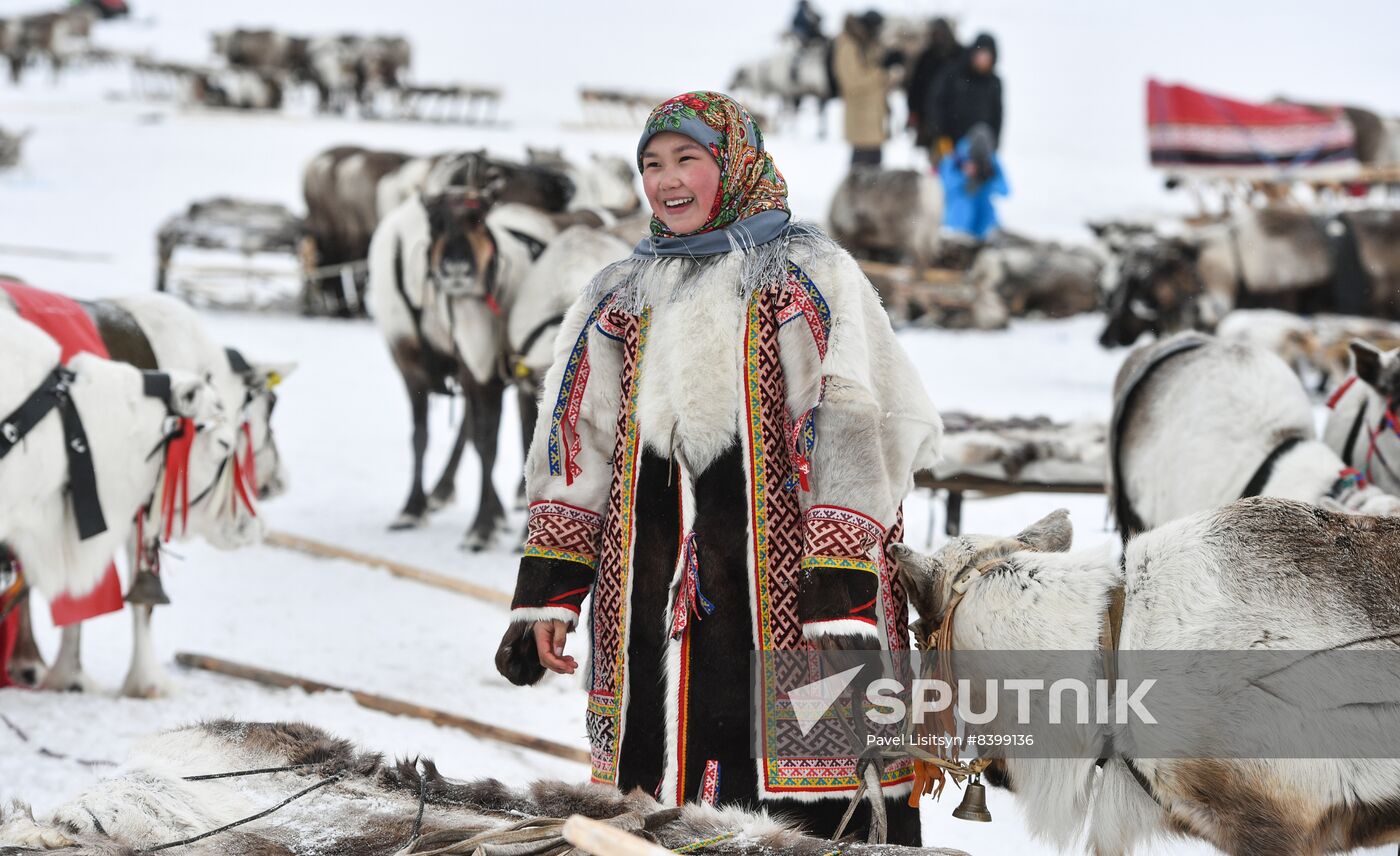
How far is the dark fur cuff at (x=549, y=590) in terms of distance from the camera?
2.32 metres

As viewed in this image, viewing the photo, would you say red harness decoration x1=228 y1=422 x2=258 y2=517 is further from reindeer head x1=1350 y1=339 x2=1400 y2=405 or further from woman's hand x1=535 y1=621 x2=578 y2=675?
reindeer head x1=1350 y1=339 x2=1400 y2=405

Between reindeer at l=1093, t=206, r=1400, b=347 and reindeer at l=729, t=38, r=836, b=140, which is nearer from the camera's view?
reindeer at l=1093, t=206, r=1400, b=347

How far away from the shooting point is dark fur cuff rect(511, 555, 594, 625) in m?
2.32

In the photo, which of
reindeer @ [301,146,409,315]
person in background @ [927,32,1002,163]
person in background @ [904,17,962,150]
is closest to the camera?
reindeer @ [301,146,409,315]

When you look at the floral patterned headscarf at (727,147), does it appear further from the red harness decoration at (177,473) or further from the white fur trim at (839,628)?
the red harness decoration at (177,473)

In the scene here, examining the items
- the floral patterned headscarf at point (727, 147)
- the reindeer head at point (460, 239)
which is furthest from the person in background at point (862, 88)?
the floral patterned headscarf at point (727, 147)

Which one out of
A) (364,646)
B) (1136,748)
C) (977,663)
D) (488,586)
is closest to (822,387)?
(977,663)

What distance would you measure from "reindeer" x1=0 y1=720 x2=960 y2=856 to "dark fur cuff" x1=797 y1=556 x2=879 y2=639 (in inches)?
12.3

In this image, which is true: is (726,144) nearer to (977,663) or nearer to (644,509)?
(644,509)

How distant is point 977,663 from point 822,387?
0.56m

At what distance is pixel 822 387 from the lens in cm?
214

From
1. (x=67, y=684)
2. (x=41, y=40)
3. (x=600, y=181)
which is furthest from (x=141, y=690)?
(x=41, y=40)

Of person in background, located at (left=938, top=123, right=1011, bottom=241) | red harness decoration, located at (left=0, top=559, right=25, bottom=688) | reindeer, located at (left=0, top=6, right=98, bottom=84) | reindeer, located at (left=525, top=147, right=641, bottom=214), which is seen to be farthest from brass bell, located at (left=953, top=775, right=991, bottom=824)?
reindeer, located at (left=0, top=6, right=98, bottom=84)

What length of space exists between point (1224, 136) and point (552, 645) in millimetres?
13786
